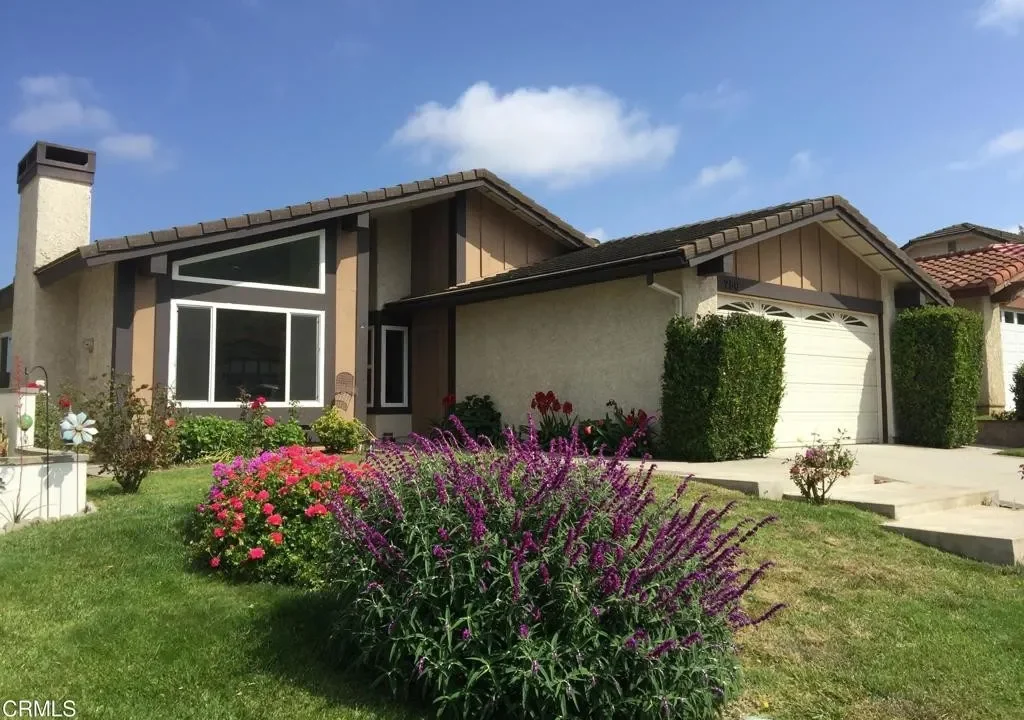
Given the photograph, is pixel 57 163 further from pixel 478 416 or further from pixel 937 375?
pixel 937 375

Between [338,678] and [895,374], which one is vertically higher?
[895,374]

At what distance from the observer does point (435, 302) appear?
14.2 meters

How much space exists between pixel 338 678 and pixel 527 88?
31.2 feet

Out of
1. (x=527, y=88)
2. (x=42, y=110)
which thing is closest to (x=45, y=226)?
(x=42, y=110)

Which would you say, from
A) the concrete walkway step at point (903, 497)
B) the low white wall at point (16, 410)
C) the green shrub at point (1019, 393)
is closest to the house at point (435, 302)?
the low white wall at point (16, 410)

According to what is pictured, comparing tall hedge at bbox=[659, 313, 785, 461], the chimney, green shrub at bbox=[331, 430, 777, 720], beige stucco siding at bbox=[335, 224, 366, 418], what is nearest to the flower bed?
green shrub at bbox=[331, 430, 777, 720]

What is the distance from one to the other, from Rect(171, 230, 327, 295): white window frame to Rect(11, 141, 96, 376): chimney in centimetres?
277

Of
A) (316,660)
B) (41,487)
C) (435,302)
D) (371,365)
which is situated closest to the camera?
(316,660)

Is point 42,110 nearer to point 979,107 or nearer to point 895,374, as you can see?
point 979,107

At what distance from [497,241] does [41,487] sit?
10994mm

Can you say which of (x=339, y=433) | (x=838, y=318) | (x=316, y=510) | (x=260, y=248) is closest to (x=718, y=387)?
(x=838, y=318)

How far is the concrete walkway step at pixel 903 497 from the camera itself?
6863 millimetres

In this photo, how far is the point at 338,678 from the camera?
138 inches

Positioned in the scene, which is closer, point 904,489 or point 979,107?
point 904,489
